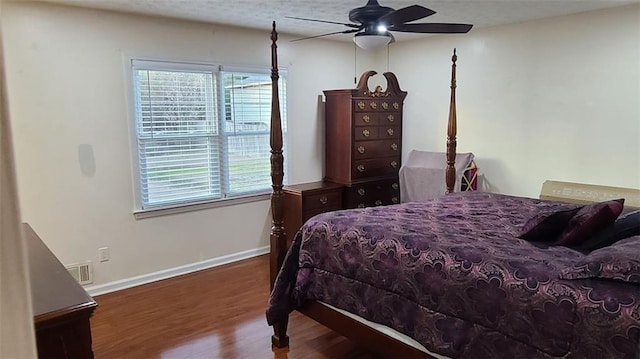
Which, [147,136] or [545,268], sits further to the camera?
[147,136]

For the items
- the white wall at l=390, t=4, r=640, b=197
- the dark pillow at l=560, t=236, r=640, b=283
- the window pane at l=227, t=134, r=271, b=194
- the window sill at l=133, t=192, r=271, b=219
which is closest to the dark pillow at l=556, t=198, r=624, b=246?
the dark pillow at l=560, t=236, r=640, b=283

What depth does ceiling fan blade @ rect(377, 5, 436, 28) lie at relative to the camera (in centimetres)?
247

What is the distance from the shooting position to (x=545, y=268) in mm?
1835

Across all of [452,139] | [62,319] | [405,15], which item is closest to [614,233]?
[405,15]

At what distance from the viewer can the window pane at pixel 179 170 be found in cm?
386

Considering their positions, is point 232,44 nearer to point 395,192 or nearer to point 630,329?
point 395,192

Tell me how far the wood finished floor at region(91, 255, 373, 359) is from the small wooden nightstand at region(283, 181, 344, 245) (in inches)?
30.8

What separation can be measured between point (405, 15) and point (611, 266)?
170 centimetres

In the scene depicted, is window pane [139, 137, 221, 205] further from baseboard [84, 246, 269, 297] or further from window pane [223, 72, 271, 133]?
baseboard [84, 246, 269, 297]

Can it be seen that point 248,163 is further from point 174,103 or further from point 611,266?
point 611,266

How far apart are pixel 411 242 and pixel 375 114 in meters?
2.86

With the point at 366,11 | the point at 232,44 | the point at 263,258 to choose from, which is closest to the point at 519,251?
the point at 366,11

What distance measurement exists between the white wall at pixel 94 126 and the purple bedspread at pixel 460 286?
1.76 m

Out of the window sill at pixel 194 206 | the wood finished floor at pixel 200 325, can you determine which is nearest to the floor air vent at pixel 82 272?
the wood finished floor at pixel 200 325
